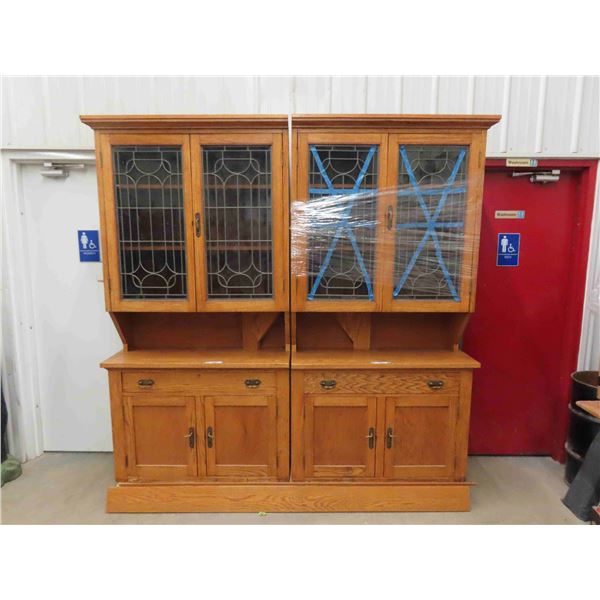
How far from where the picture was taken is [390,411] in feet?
7.09

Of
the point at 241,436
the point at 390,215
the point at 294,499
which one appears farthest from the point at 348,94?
the point at 294,499

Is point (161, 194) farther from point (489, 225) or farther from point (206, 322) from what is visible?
point (489, 225)

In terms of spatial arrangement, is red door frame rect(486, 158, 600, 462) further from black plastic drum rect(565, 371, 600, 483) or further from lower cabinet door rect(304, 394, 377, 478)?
lower cabinet door rect(304, 394, 377, 478)

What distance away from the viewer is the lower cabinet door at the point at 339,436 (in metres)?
2.16

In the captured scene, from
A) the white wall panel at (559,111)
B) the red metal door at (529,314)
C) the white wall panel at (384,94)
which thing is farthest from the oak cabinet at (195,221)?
the white wall panel at (559,111)

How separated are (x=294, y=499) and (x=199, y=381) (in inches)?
32.9

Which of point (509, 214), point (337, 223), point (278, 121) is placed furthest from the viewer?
point (509, 214)

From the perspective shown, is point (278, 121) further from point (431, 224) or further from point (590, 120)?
point (590, 120)

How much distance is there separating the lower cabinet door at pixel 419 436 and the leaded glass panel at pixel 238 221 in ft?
3.22

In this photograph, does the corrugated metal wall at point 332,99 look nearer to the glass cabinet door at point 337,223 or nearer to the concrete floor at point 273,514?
the glass cabinet door at point 337,223

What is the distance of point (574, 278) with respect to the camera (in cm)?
260

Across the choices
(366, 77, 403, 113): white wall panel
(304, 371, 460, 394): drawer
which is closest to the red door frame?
(366, 77, 403, 113): white wall panel

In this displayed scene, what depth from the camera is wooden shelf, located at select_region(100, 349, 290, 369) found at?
2.12 metres

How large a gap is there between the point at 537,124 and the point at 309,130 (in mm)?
1488
